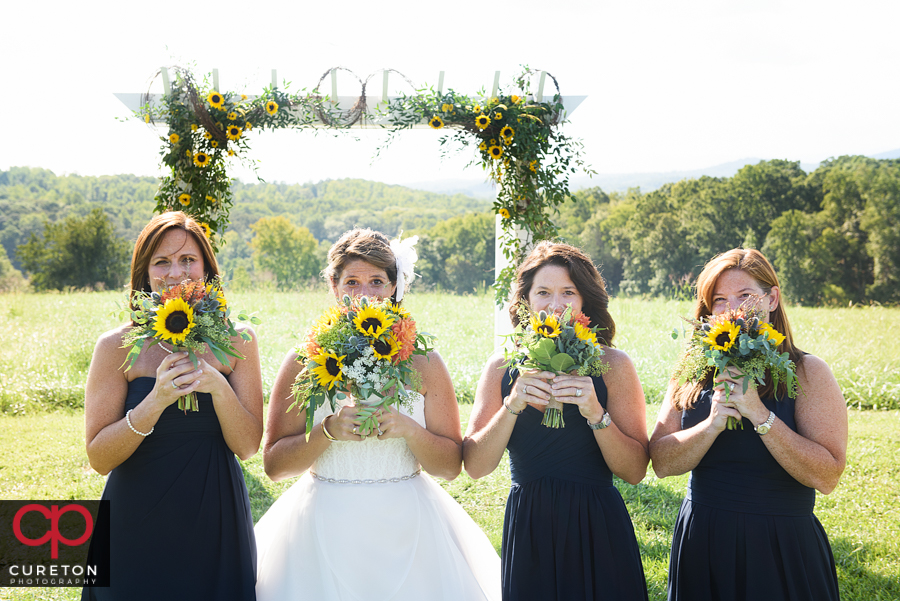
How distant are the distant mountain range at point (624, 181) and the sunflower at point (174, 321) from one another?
1032 inches

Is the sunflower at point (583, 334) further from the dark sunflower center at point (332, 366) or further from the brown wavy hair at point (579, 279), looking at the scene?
the dark sunflower center at point (332, 366)

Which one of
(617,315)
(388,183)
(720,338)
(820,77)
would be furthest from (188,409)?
(820,77)

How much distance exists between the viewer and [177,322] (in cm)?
255

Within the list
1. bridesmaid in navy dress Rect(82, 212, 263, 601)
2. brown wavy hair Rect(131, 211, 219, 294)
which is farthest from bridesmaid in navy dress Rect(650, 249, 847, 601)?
brown wavy hair Rect(131, 211, 219, 294)

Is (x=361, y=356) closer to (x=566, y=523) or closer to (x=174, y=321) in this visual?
(x=174, y=321)

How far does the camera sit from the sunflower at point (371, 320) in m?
2.57

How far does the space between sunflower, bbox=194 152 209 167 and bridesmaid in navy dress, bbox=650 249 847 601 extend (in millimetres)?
5091

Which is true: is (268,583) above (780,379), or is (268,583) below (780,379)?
below

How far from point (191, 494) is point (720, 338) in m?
2.55

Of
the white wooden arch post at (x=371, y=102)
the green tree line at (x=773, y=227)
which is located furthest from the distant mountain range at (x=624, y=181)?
the white wooden arch post at (x=371, y=102)

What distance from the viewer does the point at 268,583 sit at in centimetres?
298

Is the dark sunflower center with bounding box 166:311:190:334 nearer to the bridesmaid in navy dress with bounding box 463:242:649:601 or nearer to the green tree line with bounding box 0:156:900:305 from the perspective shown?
the bridesmaid in navy dress with bounding box 463:242:649:601

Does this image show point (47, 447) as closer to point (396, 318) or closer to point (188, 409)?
point (188, 409)

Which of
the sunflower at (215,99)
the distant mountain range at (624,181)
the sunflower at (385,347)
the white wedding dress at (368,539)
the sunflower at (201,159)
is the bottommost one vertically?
the white wedding dress at (368,539)
